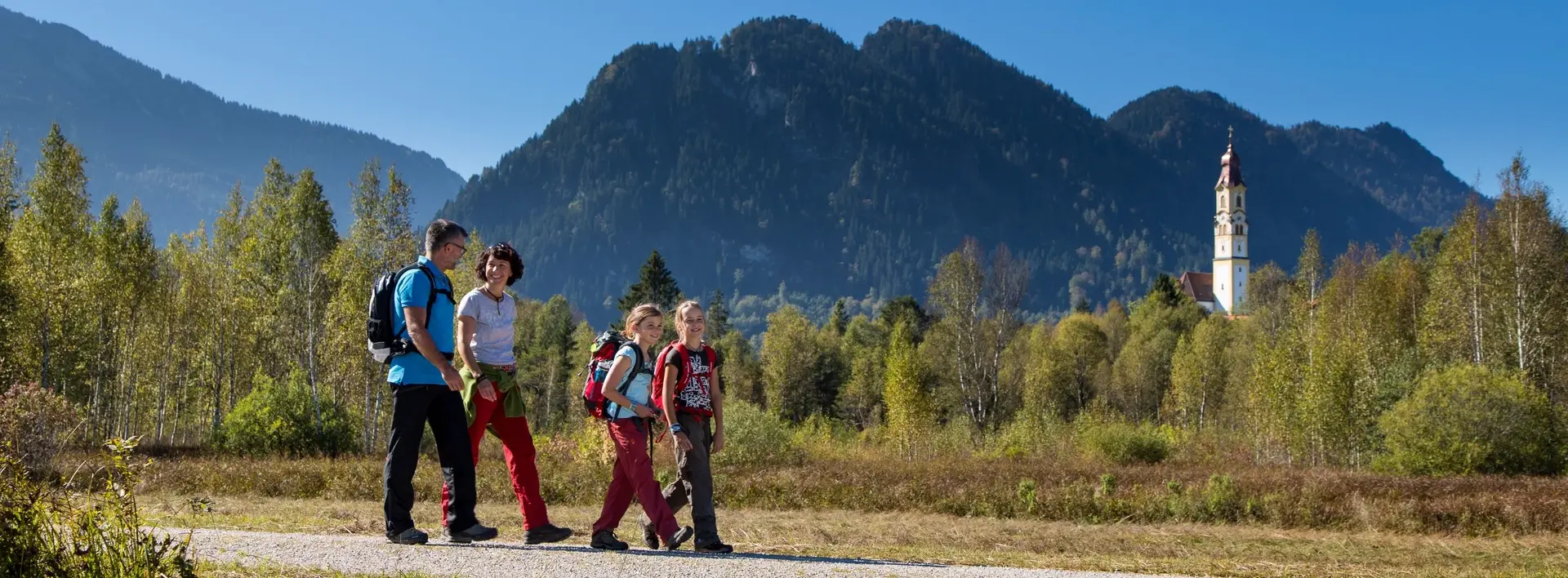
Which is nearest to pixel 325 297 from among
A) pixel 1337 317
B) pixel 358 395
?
pixel 358 395

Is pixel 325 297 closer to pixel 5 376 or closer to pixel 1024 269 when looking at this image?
pixel 5 376

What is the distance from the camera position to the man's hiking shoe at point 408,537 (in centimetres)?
662

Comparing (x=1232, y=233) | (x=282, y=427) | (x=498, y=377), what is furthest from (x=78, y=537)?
(x=1232, y=233)

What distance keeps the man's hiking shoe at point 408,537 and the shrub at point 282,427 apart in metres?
20.7

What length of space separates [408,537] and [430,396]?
0.96 m

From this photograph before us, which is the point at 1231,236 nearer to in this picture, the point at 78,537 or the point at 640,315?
the point at 640,315

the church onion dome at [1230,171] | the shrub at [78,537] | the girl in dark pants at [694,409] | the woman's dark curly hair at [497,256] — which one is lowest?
the shrub at [78,537]

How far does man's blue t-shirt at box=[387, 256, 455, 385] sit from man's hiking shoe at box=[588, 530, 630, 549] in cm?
156

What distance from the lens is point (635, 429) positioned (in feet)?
23.9

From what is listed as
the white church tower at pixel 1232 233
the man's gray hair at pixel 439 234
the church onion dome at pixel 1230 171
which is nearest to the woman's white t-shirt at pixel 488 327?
the man's gray hair at pixel 439 234

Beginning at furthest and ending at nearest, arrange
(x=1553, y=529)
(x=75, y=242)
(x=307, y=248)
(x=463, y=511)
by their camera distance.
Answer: (x=307, y=248) → (x=75, y=242) → (x=1553, y=529) → (x=463, y=511)

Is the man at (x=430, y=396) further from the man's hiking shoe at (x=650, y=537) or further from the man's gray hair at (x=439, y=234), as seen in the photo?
the man's hiking shoe at (x=650, y=537)

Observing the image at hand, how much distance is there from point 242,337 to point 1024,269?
35.7m

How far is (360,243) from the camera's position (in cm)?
3366
